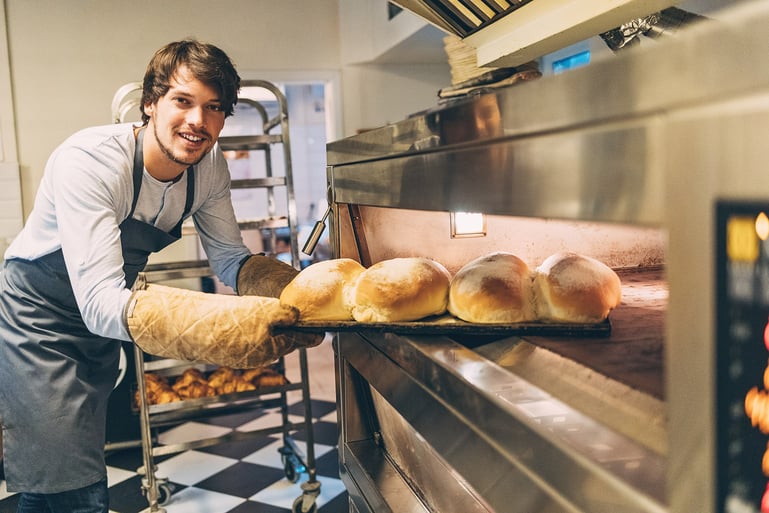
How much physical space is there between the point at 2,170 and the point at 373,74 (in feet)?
9.21

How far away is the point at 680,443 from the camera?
16.1 inches

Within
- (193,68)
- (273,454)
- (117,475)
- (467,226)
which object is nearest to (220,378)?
(273,454)

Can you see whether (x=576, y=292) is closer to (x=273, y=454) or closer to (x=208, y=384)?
(x=208, y=384)

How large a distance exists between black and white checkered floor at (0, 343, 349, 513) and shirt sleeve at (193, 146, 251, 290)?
4.24 feet

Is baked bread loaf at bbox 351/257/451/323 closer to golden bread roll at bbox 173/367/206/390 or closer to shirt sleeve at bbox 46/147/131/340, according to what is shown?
shirt sleeve at bbox 46/147/131/340

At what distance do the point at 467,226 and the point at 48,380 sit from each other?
3.86ft

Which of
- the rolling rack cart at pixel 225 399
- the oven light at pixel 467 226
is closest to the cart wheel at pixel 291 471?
the rolling rack cart at pixel 225 399

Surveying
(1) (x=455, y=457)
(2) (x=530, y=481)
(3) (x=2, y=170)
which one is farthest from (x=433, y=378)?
(3) (x=2, y=170)

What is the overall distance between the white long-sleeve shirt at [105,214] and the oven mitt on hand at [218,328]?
0.11m

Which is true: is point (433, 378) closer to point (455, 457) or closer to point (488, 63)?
point (455, 457)

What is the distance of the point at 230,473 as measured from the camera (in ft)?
9.69

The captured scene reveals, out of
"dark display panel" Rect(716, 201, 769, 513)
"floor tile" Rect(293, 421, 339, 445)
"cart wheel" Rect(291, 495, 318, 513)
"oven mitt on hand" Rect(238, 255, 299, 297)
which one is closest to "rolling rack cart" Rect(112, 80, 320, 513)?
"cart wheel" Rect(291, 495, 318, 513)

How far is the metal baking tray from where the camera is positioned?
0.84 m

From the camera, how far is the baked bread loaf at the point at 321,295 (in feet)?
3.44
